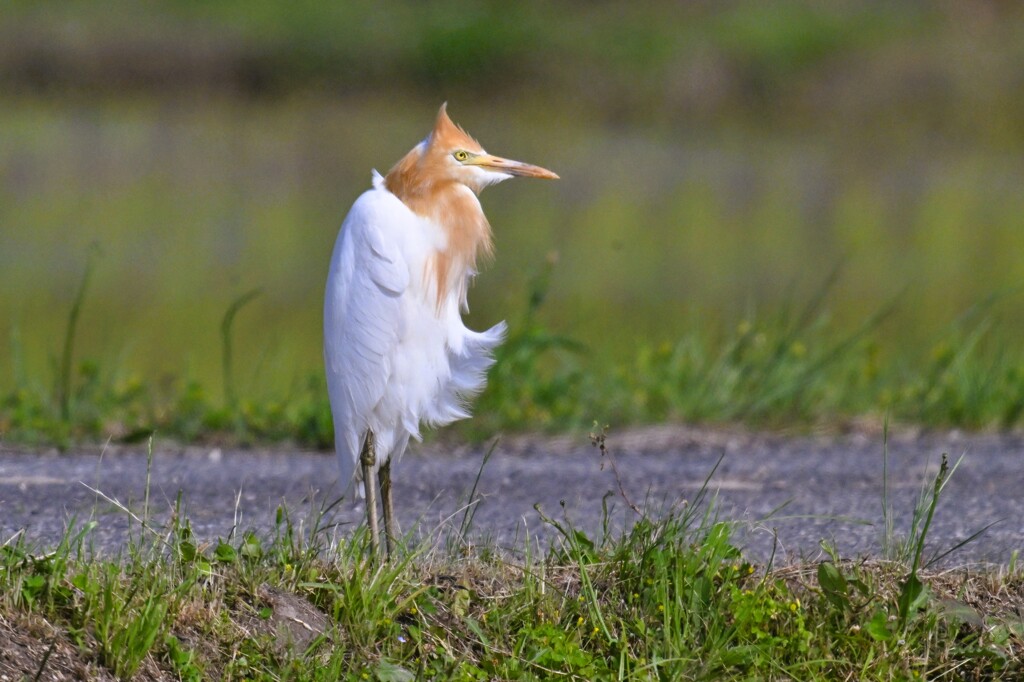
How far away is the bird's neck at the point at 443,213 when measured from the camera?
3.04m

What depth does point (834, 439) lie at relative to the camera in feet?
15.6

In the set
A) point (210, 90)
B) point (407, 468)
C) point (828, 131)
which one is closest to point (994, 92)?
point (828, 131)

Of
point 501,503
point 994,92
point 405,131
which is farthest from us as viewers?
point 994,92

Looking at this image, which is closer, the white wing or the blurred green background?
the white wing

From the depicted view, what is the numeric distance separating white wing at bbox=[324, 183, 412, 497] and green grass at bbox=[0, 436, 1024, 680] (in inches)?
16.8

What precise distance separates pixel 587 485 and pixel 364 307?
1180 mm

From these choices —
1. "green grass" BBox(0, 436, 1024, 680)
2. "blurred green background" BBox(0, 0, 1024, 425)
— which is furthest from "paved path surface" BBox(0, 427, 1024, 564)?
"blurred green background" BBox(0, 0, 1024, 425)

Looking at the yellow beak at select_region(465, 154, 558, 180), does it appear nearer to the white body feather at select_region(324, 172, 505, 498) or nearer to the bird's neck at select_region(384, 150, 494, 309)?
the bird's neck at select_region(384, 150, 494, 309)

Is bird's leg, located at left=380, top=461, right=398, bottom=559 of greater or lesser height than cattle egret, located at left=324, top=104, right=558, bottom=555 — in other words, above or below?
below

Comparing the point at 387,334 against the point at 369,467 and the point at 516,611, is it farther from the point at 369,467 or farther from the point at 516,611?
the point at 516,611

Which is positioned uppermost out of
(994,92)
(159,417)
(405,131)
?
(994,92)

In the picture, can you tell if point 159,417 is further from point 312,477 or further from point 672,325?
point 672,325

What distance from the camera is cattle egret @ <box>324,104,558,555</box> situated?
298cm

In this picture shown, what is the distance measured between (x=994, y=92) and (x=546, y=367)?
867 cm
